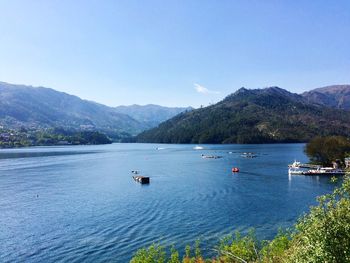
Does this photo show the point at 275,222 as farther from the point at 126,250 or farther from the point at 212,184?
the point at 212,184

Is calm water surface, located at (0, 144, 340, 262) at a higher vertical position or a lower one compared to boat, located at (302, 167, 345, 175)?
lower

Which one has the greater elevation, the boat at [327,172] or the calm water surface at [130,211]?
the boat at [327,172]

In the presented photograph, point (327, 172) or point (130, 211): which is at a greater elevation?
point (327, 172)

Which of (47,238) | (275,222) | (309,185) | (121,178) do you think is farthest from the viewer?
(121,178)

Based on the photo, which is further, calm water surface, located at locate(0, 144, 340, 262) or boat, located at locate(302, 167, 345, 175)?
boat, located at locate(302, 167, 345, 175)

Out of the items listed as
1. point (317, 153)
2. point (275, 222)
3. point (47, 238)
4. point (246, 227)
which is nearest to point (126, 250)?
point (47, 238)

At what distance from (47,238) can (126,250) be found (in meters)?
18.2

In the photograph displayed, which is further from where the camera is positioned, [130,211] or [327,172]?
[327,172]

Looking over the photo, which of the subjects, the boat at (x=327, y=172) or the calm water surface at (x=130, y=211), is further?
the boat at (x=327, y=172)

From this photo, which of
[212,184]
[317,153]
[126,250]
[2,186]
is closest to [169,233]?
[126,250]

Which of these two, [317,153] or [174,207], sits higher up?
[317,153]

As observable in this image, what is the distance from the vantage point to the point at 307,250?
2367 centimetres

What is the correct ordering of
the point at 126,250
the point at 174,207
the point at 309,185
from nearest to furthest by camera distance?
the point at 126,250
the point at 174,207
the point at 309,185

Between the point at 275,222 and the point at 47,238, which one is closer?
the point at 47,238
